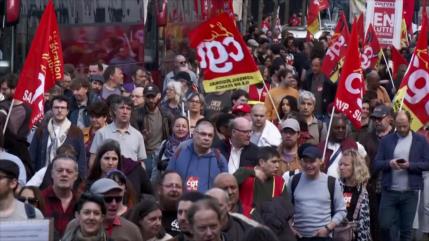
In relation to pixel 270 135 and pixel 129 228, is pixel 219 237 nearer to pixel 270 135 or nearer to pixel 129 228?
pixel 129 228

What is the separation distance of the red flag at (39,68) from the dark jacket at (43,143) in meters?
0.13

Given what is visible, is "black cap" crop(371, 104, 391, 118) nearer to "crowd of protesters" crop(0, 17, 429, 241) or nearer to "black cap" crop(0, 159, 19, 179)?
"crowd of protesters" crop(0, 17, 429, 241)

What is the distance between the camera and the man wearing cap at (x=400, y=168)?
45.8 ft

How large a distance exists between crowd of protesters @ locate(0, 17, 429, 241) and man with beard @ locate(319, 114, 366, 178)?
0.01 meters

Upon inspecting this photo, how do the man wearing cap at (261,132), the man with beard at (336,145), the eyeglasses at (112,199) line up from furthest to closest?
the man wearing cap at (261,132) → the man with beard at (336,145) → the eyeglasses at (112,199)

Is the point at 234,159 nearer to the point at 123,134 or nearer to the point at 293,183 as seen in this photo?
the point at 293,183

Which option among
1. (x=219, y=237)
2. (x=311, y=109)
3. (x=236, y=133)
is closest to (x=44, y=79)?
(x=236, y=133)

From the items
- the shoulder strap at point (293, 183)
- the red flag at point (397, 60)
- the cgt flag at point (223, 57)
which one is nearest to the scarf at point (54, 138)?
the cgt flag at point (223, 57)

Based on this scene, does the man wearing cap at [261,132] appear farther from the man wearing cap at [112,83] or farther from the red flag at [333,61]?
the red flag at [333,61]

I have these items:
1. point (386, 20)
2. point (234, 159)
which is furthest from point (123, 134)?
point (386, 20)

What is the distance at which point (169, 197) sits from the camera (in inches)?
398

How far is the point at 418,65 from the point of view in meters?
15.6

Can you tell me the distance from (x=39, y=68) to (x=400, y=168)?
345 cm

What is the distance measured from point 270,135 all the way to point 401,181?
129cm
